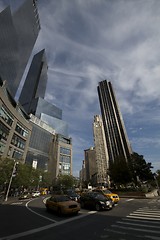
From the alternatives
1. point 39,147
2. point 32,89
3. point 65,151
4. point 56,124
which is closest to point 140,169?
point 39,147

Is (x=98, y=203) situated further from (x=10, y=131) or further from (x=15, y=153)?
(x=15, y=153)

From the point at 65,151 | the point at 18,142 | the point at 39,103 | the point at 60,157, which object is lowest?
the point at 18,142

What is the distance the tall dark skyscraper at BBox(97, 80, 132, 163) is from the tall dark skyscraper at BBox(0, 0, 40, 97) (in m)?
80.0

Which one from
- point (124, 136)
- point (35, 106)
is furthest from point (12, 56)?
point (124, 136)

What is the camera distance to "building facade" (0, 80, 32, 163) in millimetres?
49094

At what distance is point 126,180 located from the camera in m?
38.1

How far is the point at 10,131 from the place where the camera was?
54.1 meters

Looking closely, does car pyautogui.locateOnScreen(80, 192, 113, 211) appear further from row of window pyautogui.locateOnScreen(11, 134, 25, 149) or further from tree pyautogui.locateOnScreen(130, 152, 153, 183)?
row of window pyautogui.locateOnScreen(11, 134, 25, 149)

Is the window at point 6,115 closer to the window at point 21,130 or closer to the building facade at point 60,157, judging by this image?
the window at point 21,130

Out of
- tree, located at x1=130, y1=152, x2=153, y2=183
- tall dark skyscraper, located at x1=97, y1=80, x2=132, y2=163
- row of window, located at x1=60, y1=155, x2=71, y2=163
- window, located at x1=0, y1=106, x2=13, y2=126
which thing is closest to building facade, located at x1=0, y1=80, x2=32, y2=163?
window, located at x1=0, y1=106, x2=13, y2=126

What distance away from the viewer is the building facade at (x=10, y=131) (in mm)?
49094

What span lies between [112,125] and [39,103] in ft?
276

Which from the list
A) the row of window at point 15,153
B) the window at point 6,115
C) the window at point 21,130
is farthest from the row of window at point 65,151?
the window at point 6,115

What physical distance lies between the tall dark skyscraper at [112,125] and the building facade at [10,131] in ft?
251
